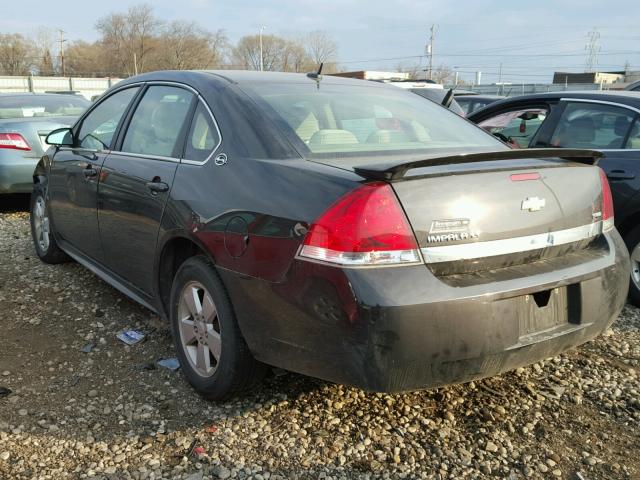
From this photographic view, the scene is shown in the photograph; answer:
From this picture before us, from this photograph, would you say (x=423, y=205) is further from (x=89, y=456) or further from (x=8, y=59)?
(x=8, y=59)

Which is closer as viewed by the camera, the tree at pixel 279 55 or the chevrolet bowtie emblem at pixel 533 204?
the chevrolet bowtie emblem at pixel 533 204

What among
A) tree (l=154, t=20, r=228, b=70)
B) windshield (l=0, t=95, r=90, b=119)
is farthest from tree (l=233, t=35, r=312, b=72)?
windshield (l=0, t=95, r=90, b=119)

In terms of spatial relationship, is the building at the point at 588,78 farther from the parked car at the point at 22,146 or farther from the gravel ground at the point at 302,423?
the gravel ground at the point at 302,423

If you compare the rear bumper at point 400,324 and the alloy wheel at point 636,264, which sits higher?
the rear bumper at point 400,324

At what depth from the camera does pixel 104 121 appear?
4.28 meters

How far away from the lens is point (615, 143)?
451cm

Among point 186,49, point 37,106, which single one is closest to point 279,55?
point 186,49

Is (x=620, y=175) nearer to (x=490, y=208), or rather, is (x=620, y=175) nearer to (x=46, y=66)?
(x=490, y=208)

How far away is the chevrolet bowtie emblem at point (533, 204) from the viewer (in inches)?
97.7

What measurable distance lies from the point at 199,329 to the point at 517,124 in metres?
4.14

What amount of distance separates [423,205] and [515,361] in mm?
760

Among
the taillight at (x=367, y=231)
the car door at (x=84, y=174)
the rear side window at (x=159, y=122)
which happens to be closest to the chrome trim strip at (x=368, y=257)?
the taillight at (x=367, y=231)

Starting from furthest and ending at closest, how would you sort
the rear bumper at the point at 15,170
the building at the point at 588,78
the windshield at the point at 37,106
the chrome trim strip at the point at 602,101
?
the building at the point at 588,78
the windshield at the point at 37,106
the rear bumper at the point at 15,170
the chrome trim strip at the point at 602,101

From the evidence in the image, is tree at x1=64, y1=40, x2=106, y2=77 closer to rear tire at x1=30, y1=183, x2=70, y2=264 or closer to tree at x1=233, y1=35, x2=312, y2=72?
tree at x1=233, y1=35, x2=312, y2=72
